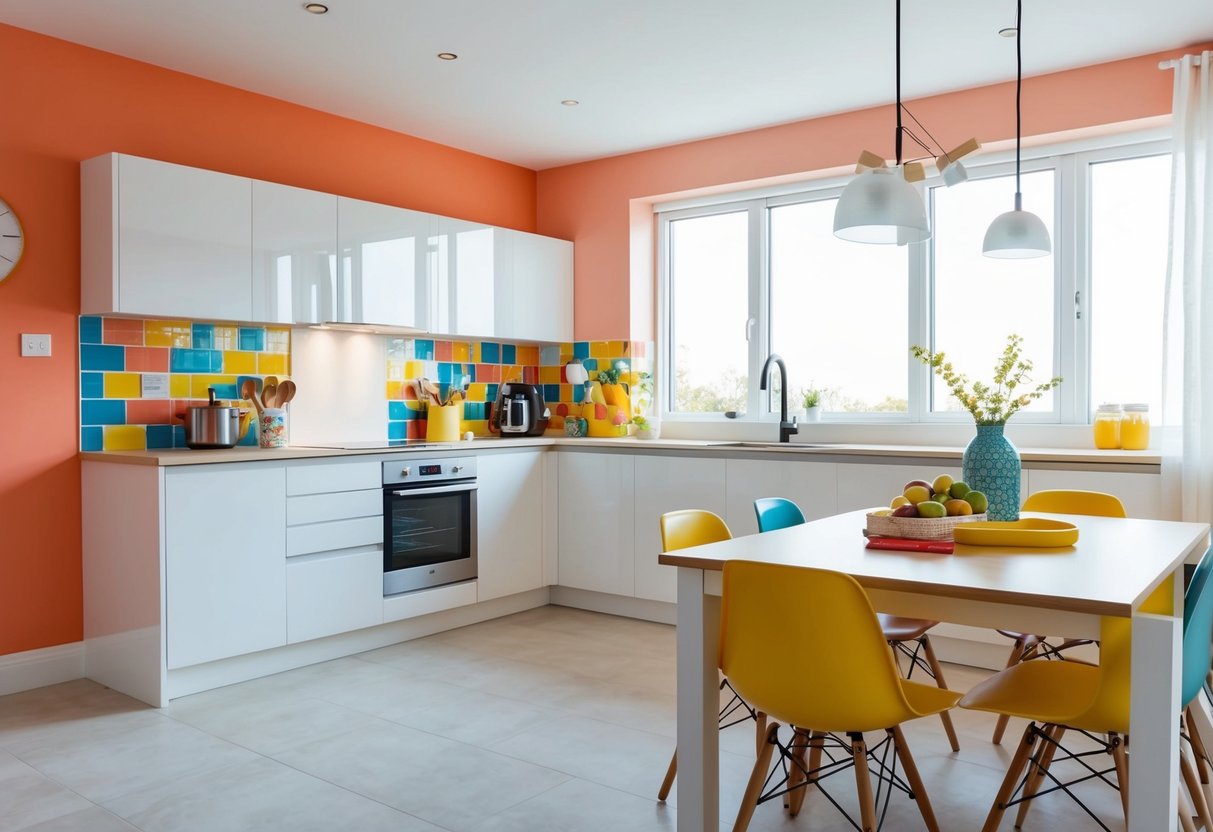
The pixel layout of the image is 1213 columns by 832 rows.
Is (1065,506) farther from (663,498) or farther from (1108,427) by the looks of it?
(663,498)

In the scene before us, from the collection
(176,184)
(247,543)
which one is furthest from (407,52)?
(247,543)

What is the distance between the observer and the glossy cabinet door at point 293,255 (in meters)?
4.03

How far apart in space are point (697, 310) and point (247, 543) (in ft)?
9.53

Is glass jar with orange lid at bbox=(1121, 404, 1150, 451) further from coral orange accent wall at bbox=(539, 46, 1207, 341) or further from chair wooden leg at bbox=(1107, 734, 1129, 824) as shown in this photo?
chair wooden leg at bbox=(1107, 734, 1129, 824)

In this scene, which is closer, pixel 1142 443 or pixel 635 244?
pixel 1142 443

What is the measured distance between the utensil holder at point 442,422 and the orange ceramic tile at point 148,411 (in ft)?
4.46

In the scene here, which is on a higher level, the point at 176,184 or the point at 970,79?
the point at 970,79

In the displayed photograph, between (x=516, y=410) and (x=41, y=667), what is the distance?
8.46 feet

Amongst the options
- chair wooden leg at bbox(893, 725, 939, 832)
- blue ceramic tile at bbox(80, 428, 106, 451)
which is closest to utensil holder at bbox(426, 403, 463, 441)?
blue ceramic tile at bbox(80, 428, 106, 451)

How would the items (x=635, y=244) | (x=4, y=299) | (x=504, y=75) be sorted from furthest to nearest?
(x=635, y=244) → (x=504, y=75) → (x=4, y=299)

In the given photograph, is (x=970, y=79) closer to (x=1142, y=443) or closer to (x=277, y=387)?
(x=1142, y=443)

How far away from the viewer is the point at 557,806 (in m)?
2.58

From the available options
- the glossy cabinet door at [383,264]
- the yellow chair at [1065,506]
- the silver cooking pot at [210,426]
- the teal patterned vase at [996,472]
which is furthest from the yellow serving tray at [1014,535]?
the glossy cabinet door at [383,264]

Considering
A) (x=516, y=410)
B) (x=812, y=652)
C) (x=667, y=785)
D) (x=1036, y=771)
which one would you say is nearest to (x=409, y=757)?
(x=667, y=785)
